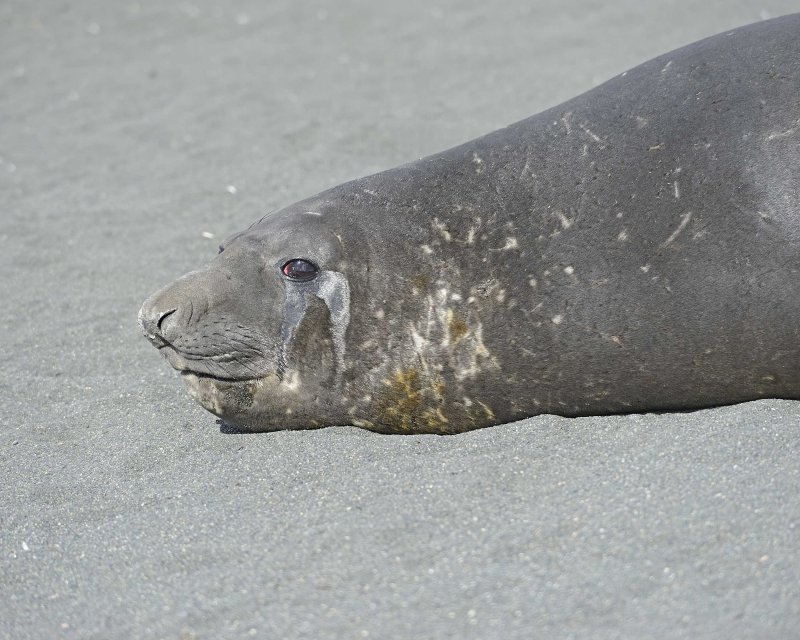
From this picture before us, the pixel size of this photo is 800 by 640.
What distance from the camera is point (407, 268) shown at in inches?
167

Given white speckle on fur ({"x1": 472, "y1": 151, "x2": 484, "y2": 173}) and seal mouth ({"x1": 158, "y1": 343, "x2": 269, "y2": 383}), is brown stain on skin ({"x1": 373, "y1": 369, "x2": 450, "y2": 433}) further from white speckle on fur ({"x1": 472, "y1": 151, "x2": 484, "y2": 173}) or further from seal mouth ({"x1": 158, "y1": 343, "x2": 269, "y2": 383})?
white speckle on fur ({"x1": 472, "y1": 151, "x2": 484, "y2": 173})

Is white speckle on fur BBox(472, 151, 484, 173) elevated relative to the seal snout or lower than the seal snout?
elevated

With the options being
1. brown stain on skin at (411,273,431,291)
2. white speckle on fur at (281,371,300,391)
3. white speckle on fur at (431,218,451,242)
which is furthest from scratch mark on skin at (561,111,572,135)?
white speckle on fur at (281,371,300,391)

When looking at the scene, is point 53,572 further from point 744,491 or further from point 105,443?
point 744,491

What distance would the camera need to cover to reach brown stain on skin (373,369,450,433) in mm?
4160

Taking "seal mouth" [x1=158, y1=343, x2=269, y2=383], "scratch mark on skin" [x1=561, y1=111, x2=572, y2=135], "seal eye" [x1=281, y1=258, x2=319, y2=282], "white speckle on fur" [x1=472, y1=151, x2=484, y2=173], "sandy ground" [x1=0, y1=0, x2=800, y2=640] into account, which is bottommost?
"sandy ground" [x1=0, y1=0, x2=800, y2=640]

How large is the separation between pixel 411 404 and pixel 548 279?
0.73m

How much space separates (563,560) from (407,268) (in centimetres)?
143

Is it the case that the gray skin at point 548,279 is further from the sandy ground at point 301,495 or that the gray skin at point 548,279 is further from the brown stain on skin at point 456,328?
the sandy ground at point 301,495

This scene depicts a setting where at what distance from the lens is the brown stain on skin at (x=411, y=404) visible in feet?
13.6

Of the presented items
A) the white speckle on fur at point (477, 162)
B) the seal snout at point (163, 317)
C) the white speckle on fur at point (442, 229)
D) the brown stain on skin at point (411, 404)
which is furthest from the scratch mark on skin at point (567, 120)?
the seal snout at point (163, 317)

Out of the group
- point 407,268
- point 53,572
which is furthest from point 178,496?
point 407,268

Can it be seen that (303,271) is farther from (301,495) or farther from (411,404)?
(301,495)

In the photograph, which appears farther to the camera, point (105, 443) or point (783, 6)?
point (783, 6)
